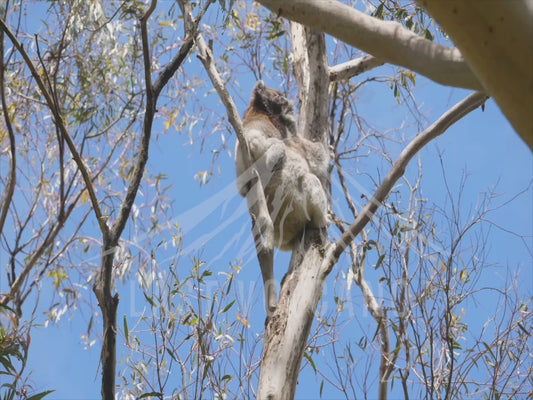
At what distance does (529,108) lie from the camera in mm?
1442

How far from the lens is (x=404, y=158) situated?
133 inches

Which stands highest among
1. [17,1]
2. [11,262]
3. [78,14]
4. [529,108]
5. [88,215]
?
[17,1]

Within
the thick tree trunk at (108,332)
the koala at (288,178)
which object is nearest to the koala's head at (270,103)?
the koala at (288,178)

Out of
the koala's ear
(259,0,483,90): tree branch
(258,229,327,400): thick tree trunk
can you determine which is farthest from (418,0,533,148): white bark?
the koala's ear

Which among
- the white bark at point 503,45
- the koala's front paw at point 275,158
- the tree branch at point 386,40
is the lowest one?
the white bark at point 503,45

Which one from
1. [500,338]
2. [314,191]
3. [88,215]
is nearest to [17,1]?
[88,215]

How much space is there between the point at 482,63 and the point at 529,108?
0.46 ft

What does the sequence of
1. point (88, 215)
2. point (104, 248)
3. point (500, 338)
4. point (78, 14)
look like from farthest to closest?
1. point (88, 215)
2. point (78, 14)
3. point (500, 338)
4. point (104, 248)

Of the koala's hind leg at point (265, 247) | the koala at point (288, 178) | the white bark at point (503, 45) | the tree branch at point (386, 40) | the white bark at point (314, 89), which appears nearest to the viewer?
the white bark at point (503, 45)

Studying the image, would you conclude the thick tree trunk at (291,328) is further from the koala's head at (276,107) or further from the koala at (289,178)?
the koala's head at (276,107)

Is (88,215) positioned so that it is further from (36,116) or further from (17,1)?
(17,1)

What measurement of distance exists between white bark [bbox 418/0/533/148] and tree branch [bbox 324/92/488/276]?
165cm

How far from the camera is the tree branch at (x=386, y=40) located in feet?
5.81

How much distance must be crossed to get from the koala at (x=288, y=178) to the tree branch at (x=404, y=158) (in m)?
0.84
